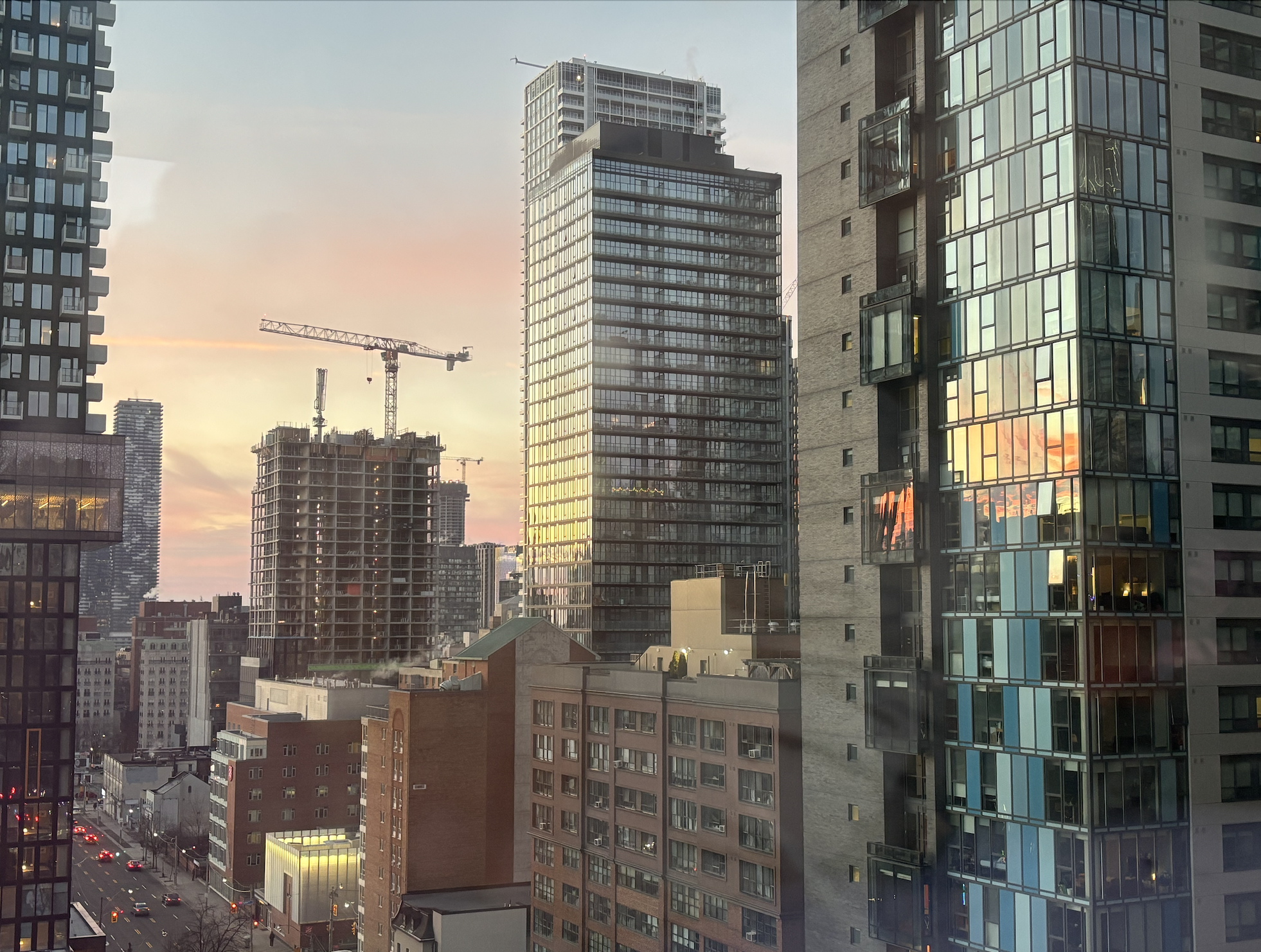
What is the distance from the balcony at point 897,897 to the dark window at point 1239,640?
3726 millimetres

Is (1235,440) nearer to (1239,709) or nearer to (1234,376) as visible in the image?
(1234,376)

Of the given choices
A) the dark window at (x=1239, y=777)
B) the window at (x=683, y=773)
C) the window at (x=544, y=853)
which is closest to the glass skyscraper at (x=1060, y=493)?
the dark window at (x=1239, y=777)

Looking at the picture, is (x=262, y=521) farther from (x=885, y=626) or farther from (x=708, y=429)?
(x=885, y=626)

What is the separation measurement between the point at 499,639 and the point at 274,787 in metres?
13.4

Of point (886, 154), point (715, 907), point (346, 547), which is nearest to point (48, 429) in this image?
point (715, 907)

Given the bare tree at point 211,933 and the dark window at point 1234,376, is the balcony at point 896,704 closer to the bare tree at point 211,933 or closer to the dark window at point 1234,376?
the dark window at point 1234,376

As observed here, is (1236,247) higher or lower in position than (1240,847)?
higher

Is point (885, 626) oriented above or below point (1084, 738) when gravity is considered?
above

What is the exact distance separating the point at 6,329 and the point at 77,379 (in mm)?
1303

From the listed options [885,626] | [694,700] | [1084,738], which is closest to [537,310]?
[694,700]

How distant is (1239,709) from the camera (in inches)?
459

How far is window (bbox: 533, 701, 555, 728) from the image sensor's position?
2177 centimetres

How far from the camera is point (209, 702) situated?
5588 centimetres

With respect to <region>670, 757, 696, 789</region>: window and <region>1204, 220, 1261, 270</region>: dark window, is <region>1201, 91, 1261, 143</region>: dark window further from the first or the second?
<region>670, 757, 696, 789</region>: window
